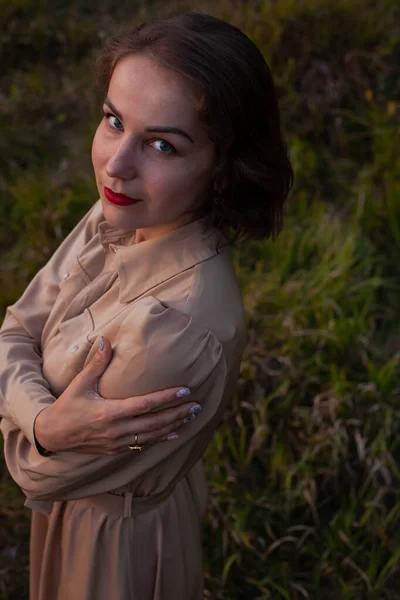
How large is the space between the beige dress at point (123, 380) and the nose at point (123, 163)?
18 centimetres

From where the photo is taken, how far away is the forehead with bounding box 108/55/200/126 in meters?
1.37

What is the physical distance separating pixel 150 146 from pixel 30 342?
595 millimetres

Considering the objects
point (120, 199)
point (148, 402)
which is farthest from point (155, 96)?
point (148, 402)

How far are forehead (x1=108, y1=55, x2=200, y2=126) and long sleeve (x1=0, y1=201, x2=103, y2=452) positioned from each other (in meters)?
0.44

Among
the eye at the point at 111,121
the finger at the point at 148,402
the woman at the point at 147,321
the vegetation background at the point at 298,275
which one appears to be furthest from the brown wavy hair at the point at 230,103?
the vegetation background at the point at 298,275

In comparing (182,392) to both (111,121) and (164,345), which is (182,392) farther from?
(111,121)

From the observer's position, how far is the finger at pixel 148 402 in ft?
4.39

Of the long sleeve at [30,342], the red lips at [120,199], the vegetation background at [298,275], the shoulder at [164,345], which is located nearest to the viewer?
the shoulder at [164,345]

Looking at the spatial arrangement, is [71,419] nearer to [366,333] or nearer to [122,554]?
[122,554]

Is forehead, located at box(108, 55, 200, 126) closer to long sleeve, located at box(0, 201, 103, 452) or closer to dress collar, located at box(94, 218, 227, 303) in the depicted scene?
dress collar, located at box(94, 218, 227, 303)

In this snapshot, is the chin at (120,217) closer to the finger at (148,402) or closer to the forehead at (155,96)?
the forehead at (155,96)

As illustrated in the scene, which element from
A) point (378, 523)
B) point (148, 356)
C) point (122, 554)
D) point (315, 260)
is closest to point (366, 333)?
point (315, 260)

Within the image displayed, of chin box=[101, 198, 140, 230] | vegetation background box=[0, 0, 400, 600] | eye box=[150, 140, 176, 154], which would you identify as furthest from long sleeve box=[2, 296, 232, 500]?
vegetation background box=[0, 0, 400, 600]

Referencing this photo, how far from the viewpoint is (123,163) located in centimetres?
139
